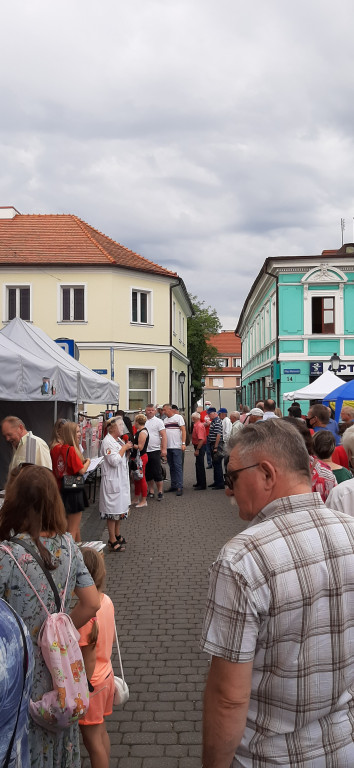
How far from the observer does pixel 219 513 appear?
12094 mm

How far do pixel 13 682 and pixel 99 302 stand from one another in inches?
1034

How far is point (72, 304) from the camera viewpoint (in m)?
27.6

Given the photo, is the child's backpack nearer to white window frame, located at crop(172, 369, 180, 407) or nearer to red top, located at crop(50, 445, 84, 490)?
red top, located at crop(50, 445, 84, 490)

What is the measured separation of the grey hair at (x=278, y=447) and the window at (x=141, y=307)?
26.4 m

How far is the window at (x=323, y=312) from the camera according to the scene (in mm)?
32656

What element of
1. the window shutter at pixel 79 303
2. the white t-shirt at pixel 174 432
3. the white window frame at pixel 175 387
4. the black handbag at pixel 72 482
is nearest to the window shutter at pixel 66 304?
the window shutter at pixel 79 303

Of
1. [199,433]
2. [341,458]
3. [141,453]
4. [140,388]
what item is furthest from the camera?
[140,388]

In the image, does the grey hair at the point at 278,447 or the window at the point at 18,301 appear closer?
the grey hair at the point at 278,447

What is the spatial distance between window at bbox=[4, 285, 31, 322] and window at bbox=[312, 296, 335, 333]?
13.9 metres

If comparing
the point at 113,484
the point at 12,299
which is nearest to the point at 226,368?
the point at 12,299

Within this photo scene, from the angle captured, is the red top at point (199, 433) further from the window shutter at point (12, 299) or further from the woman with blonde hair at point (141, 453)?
the window shutter at point (12, 299)

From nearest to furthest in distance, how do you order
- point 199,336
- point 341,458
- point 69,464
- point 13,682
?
point 13,682 < point 341,458 < point 69,464 < point 199,336

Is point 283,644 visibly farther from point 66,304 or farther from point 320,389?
point 66,304

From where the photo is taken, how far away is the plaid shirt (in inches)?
68.7
